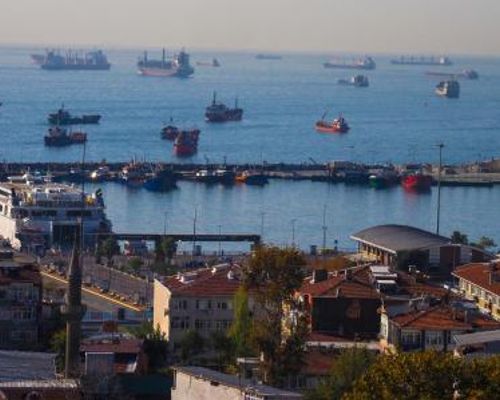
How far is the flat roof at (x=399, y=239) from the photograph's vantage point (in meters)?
13.4

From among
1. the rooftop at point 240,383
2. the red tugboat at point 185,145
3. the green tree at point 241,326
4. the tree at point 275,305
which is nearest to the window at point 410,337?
the tree at point 275,305

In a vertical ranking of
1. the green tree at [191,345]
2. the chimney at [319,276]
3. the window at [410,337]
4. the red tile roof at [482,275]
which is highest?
the chimney at [319,276]

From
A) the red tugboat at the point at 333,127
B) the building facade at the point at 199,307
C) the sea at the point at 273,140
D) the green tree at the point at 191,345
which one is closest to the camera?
the green tree at the point at 191,345

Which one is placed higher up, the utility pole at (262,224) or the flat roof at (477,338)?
the flat roof at (477,338)

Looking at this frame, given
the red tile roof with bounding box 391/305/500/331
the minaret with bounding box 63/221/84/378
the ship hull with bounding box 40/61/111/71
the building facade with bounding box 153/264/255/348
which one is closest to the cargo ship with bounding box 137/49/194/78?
the ship hull with bounding box 40/61/111/71

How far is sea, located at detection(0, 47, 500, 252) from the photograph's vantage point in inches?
928

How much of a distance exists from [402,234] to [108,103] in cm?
3752

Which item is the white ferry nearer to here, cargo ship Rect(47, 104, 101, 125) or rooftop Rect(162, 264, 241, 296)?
rooftop Rect(162, 264, 241, 296)

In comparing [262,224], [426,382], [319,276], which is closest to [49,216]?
[262,224]

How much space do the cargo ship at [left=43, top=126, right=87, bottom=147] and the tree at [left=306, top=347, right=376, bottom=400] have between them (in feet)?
90.6

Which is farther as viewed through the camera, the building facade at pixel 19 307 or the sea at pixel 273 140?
the sea at pixel 273 140

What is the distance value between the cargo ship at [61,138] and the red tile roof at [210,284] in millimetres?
24489

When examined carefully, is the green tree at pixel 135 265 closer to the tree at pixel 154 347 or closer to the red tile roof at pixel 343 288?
the red tile roof at pixel 343 288

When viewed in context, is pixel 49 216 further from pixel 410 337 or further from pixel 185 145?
pixel 185 145
